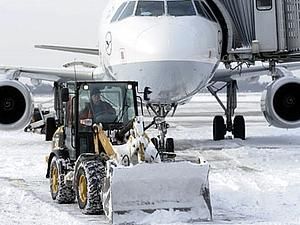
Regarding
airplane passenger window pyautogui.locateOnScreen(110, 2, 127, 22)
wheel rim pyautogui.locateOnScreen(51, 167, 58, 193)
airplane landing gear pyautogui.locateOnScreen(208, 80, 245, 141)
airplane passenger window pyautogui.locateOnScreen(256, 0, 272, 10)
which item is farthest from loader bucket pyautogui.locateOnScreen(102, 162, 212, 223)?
airplane landing gear pyautogui.locateOnScreen(208, 80, 245, 141)

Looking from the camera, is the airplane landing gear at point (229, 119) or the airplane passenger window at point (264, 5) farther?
the airplane landing gear at point (229, 119)

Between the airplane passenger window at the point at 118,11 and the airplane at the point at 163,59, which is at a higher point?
the airplane passenger window at the point at 118,11

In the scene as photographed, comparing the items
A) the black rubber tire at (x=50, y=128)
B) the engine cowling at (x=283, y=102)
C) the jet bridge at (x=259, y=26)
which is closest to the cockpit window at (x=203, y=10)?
the jet bridge at (x=259, y=26)

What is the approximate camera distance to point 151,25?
1259cm

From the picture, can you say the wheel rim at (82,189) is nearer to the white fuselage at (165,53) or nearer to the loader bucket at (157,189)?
the loader bucket at (157,189)

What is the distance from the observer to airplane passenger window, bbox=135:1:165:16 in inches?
514

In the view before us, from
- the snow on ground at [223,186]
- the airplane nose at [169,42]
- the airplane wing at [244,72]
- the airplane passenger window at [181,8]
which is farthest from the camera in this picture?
the airplane wing at [244,72]

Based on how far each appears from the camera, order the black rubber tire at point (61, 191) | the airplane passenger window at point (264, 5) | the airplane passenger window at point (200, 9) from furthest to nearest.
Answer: the airplane passenger window at point (264, 5) < the airplane passenger window at point (200, 9) < the black rubber tire at point (61, 191)

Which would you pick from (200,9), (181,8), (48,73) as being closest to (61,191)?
(181,8)

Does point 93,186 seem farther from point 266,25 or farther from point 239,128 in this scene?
point 239,128

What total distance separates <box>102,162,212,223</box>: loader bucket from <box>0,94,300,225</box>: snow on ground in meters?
0.13

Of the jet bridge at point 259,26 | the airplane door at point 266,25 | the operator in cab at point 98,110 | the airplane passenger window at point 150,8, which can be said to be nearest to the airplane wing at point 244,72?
the jet bridge at point 259,26

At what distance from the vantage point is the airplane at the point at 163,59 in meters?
12.3

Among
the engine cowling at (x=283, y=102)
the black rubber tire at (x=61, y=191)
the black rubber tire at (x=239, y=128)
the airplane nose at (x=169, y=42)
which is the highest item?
the airplane nose at (x=169, y=42)
